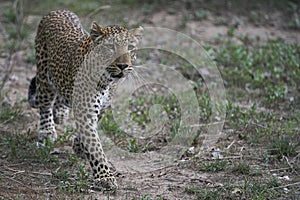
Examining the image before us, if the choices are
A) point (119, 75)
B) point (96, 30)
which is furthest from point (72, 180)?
point (96, 30)

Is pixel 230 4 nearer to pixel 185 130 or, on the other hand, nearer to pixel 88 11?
pixel 88 11

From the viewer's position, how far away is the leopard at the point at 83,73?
7.06 metres

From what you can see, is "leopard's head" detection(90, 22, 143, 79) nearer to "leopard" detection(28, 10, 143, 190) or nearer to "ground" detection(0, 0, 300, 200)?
"leopard" detection(28, 10, 143, 190)

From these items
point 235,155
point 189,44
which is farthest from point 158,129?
point 189,44

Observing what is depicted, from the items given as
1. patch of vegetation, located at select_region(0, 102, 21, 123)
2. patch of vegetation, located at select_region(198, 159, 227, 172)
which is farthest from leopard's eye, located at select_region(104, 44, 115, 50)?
patch of vegetation, located at select_region(0, 102, 21, 123)

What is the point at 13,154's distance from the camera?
8.04 metres

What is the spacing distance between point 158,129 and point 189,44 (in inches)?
139

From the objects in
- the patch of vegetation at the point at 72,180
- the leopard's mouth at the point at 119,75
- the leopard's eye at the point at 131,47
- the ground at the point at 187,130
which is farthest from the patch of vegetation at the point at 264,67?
the patch of vegetation at the point at 72,180

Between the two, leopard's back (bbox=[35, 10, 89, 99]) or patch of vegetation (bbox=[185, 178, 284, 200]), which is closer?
patch of vegetation (bbox=[185, 178, 284, 200])

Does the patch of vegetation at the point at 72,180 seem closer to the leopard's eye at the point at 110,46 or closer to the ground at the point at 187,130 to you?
the ground at the point at 187,130

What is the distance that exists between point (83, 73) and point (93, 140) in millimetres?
773

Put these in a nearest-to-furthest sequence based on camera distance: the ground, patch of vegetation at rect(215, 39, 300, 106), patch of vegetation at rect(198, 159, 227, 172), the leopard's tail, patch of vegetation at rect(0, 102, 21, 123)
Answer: the ground → patch of vegetation at rect(198, 159, 227, 172) → the leopard's tail → patch of vegetation at rect(0, 102, 21, 123) → patch of vegetation at rect(215, 39, 300, 106)

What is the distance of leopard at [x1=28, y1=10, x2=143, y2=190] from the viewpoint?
278 inches

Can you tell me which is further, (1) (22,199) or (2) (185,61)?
(2) (185,61)
